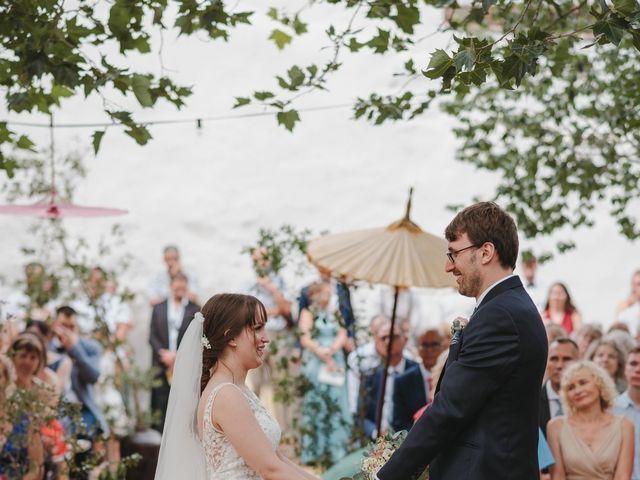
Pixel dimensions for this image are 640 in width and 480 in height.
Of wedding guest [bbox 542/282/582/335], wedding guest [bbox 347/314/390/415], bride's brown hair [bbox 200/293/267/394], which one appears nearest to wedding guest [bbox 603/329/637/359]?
wedding guest [bbox 347/314/390/415]

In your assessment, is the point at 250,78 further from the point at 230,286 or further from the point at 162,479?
the point at 162,479

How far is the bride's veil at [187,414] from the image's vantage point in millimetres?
4930

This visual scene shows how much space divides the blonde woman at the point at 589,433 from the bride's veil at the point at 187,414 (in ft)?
9.43

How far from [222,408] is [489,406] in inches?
45.1

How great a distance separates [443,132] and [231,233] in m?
3.44

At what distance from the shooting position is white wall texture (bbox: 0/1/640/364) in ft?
52.2

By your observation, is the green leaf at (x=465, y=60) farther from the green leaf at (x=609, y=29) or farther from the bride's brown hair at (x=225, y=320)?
the bride's brown hair at (x=225, y=320)

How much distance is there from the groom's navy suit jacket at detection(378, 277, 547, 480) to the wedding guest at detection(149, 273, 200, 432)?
26.0 feet

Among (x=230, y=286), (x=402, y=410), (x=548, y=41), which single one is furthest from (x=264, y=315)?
(x=230, y=286)

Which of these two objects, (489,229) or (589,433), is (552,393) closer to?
(589,433)

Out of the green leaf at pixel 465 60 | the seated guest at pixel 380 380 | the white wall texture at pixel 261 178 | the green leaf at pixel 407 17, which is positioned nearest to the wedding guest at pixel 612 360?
the seated guest at pixel 380 380

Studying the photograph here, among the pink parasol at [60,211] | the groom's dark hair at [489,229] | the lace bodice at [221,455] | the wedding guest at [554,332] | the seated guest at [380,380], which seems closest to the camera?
the groom's dark hair at [489,229]

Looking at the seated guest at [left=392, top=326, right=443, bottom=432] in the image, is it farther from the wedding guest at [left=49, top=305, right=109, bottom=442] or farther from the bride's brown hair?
the bride's brown hair

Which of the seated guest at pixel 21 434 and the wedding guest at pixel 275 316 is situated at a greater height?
the wedding guest at pixel 275 316
